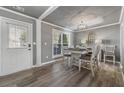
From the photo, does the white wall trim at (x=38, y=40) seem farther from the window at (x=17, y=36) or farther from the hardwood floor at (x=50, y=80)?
the hardwood floor at (x=50, y=80)

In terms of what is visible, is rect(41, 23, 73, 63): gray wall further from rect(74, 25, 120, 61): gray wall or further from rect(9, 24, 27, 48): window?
rect(74, 25, 120, 61): gray wall

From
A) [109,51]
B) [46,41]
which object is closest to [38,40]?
[46,41]

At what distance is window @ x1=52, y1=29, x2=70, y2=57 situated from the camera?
4.95 m

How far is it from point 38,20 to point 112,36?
3540 mm

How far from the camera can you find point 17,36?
9.93 feet

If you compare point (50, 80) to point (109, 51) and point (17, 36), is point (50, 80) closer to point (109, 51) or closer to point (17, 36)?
point (17, 36)

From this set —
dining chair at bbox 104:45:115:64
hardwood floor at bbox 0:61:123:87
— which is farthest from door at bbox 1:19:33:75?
dining chair at bbox 104:45:115:64

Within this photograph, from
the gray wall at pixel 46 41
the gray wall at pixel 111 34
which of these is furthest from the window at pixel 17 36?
the gray wall at pixel 111 34

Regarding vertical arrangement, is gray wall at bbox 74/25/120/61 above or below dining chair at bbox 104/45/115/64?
above

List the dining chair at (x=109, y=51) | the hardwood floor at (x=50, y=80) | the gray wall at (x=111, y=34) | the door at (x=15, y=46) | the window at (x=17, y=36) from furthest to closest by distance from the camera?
the dining chair at (x=109, y=51) → the gray wall at (x=111, y=34) → the window at (x=17, y=36) → the door at (x=15, y=46) → the hardwood floor at (x=50, y=80)

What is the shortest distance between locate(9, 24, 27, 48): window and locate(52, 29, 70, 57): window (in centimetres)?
190

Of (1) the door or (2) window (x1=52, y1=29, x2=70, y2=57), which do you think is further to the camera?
(2) window (x1=52, y1=29, x2=70, y2=57)

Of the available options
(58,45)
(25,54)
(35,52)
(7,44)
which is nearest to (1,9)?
(7,44)

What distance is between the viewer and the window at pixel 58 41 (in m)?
4.95
